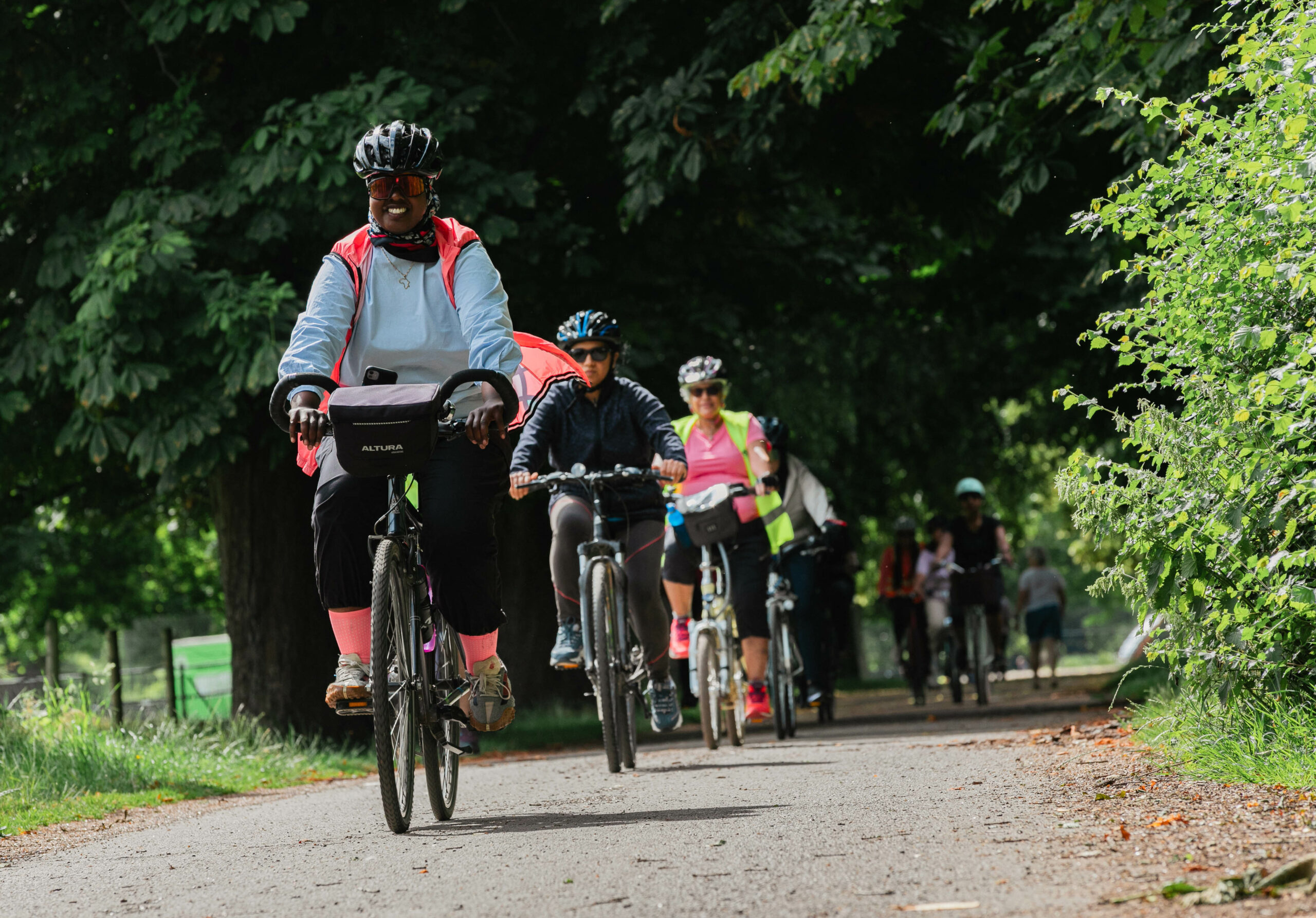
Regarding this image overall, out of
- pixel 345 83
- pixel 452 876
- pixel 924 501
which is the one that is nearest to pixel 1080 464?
pixel 452 876

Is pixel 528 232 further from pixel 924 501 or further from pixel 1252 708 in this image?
pixel 924 501

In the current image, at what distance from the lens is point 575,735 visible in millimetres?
12172

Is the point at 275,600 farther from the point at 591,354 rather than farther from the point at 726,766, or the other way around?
the point at 726,766

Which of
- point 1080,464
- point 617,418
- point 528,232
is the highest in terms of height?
point 528,232

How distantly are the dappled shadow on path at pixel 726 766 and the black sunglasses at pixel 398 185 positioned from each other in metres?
3.10

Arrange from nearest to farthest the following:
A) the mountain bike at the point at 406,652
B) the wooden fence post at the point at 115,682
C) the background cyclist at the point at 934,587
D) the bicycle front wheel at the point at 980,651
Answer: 1. the mountain bike at the point at 406,652
2. the wooden fence post at the point at 115,682
3. the bicycle front wheel at the point at 980,651
4. the background cyclist at the point at 934,587

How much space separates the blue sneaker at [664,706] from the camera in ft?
25.2

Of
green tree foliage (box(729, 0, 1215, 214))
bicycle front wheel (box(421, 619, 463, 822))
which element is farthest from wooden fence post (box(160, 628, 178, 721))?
bicycle front wheel (box(421, 619, 463, 822))

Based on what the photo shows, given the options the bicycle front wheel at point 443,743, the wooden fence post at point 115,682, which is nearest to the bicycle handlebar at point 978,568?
the wooden fence post at point 115,682

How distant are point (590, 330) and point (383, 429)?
10.2 feet

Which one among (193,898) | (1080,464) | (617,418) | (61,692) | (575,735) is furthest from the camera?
(575,735)

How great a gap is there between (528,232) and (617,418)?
3.65 metres

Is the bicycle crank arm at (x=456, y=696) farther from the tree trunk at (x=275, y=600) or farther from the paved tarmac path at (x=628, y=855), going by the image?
the tree trunk at (x=275, y=600)

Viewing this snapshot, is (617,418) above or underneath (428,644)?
above
